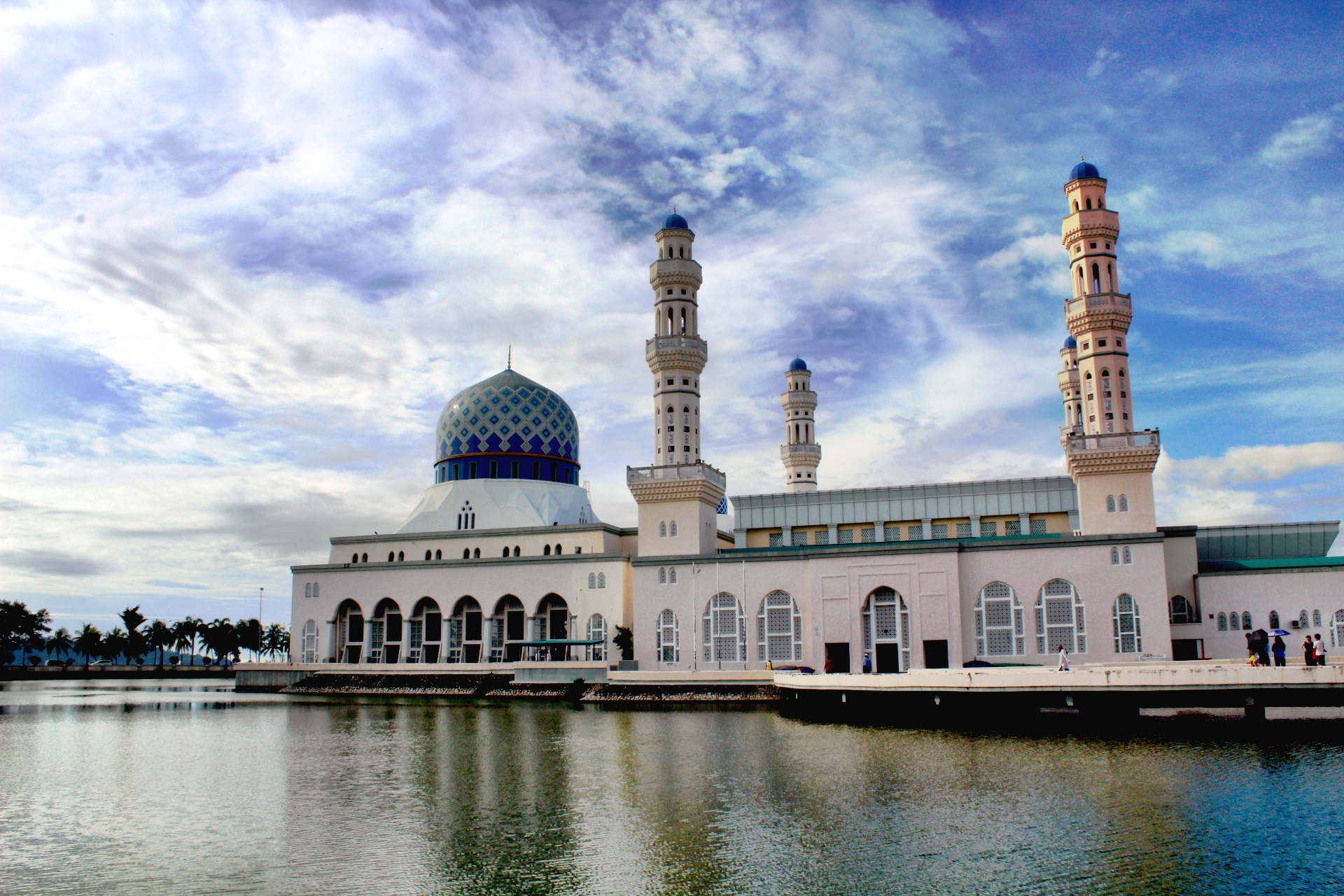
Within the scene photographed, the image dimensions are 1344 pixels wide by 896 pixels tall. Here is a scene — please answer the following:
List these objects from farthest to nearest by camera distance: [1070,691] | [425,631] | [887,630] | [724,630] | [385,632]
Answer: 1. [385,632]
2. [425,631]
3. [724,630]
4. [887,630]
5. [1070,691]

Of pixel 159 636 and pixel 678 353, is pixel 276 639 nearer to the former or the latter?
pixel 159 636

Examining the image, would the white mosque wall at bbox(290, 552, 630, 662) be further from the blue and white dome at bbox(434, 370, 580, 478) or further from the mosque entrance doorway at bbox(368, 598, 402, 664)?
the blue and white dome at bbox(434, 370, 580, 478)

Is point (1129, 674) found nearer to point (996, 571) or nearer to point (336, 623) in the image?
point (996, 571)

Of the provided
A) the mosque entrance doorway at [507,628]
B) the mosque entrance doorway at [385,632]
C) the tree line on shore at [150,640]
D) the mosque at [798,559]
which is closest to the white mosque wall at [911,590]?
the mosque at [798,559]

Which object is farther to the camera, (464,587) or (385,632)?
(385,632)

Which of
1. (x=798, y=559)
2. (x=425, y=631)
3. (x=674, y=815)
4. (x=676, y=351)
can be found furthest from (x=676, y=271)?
(x=674, y=815)

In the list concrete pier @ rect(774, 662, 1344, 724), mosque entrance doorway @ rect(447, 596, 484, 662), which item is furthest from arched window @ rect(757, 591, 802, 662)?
mosque entrance doorway @ rect(447, 596, 484, 662)

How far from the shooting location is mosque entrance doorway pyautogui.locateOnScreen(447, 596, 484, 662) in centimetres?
5788

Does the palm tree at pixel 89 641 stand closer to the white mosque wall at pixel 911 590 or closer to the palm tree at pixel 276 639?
the palm tree at pixel 276 639

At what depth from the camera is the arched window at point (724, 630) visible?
49500mm

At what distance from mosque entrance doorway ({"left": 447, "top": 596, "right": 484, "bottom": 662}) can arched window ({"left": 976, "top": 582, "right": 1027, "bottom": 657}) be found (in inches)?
1073

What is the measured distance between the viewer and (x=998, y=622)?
45.9 metres

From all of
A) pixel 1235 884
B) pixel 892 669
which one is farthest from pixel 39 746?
pixel 892 669

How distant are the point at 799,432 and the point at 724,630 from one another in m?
23.8
